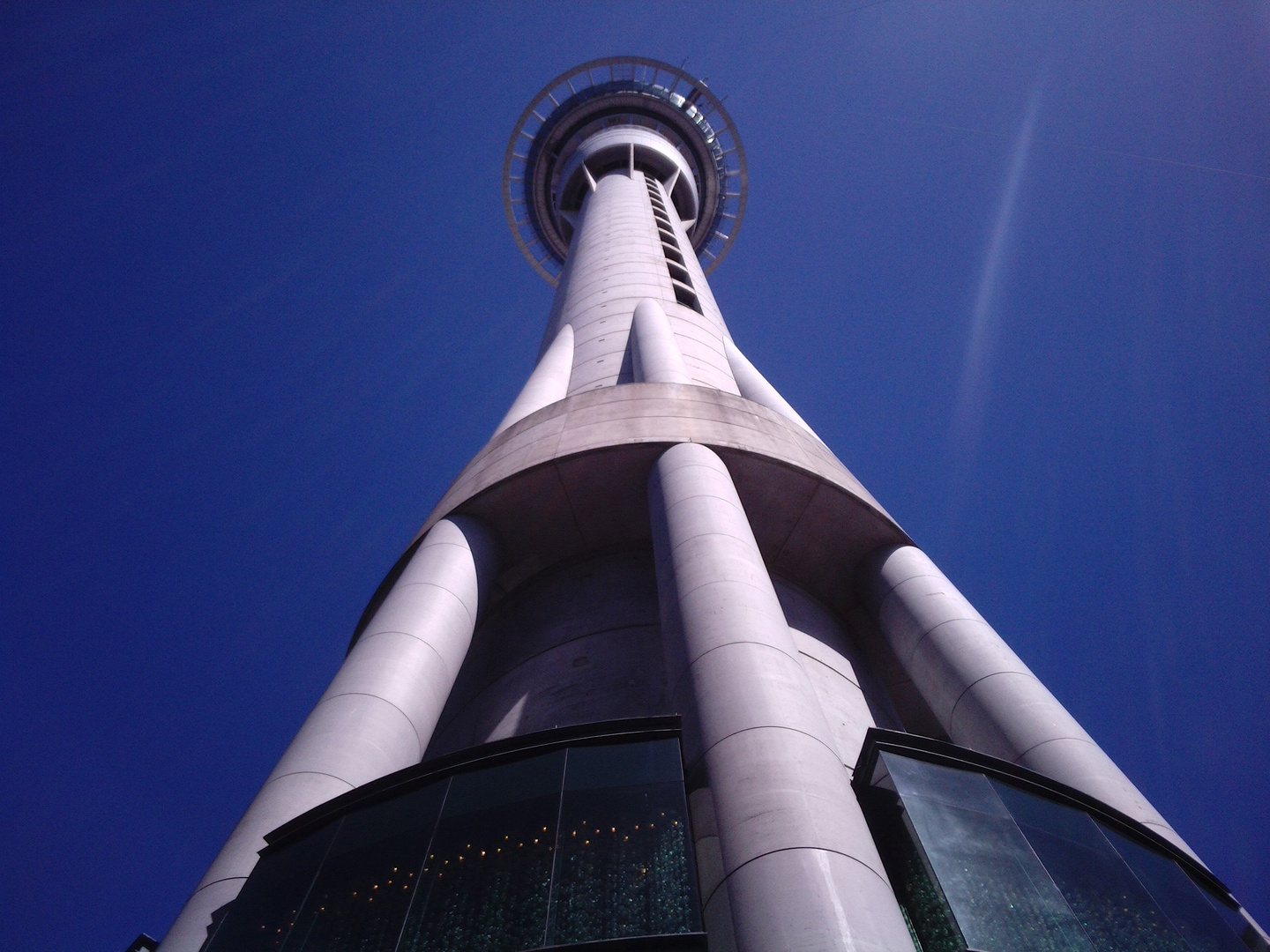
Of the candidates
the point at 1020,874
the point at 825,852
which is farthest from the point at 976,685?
the point at 825,852

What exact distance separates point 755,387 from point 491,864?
17.3 meters

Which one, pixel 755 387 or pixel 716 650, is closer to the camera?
pixel 716 650

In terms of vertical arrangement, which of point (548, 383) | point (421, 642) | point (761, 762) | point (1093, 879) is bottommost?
point (1093, 879)

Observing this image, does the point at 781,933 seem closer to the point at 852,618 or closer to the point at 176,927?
the point at 176,927

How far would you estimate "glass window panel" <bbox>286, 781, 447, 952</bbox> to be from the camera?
7.84m

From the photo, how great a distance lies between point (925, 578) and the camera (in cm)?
1591

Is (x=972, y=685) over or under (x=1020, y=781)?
over

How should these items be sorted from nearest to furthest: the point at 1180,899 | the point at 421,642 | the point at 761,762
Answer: the point at 761,762 < the point at 1180,899 < the point at 421,642

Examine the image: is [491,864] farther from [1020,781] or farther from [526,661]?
[526,661]

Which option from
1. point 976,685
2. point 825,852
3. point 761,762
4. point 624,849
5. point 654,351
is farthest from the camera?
point 654,351

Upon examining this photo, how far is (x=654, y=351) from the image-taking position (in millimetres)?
21062

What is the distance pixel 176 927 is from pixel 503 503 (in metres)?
8.75

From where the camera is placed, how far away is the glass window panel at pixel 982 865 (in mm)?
7727

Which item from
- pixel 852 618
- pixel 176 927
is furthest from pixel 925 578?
pixel 176 927
